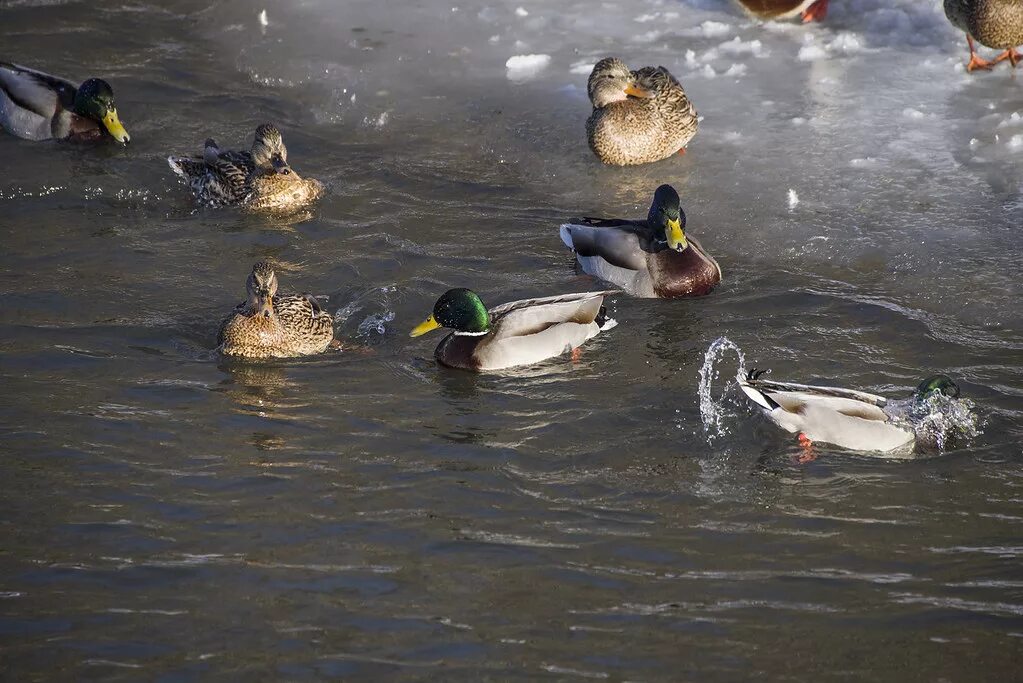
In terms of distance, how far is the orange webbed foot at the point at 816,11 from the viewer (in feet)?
34.9

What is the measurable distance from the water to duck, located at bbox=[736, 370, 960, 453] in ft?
0.47

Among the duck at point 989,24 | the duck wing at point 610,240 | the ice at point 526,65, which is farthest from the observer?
the ice at point 526,65

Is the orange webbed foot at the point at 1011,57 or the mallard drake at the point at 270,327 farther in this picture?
the orange webbed foot at the point at 1011,57

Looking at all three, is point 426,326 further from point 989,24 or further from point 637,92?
point 989,24

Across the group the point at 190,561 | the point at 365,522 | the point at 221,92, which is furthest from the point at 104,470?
the point at 221,92

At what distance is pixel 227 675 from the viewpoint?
4.21 meters

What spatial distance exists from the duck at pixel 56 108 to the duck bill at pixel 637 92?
12.4 ft

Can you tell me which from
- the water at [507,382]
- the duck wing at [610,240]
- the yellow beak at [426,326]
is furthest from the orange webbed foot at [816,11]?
the yellow beak at [426,326]

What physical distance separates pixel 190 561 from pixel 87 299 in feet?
9.38

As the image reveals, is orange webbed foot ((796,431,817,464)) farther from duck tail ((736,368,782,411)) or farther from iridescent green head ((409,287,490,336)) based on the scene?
iridescent green head ((409,287,490,336))

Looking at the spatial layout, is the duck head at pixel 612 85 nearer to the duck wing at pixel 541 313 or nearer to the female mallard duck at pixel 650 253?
the female mallard duck at pixel 650 253

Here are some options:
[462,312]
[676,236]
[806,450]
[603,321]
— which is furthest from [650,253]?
[806,450]

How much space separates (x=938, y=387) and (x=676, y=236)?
2.09 metres

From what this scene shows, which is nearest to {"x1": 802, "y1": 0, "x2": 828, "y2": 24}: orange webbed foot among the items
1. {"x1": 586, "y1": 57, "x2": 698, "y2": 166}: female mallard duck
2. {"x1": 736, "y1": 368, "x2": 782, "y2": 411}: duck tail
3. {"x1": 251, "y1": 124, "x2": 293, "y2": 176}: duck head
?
{"x1": 586, "y1": 57, "x2": 698, "y2": 166}: female mallard duck
